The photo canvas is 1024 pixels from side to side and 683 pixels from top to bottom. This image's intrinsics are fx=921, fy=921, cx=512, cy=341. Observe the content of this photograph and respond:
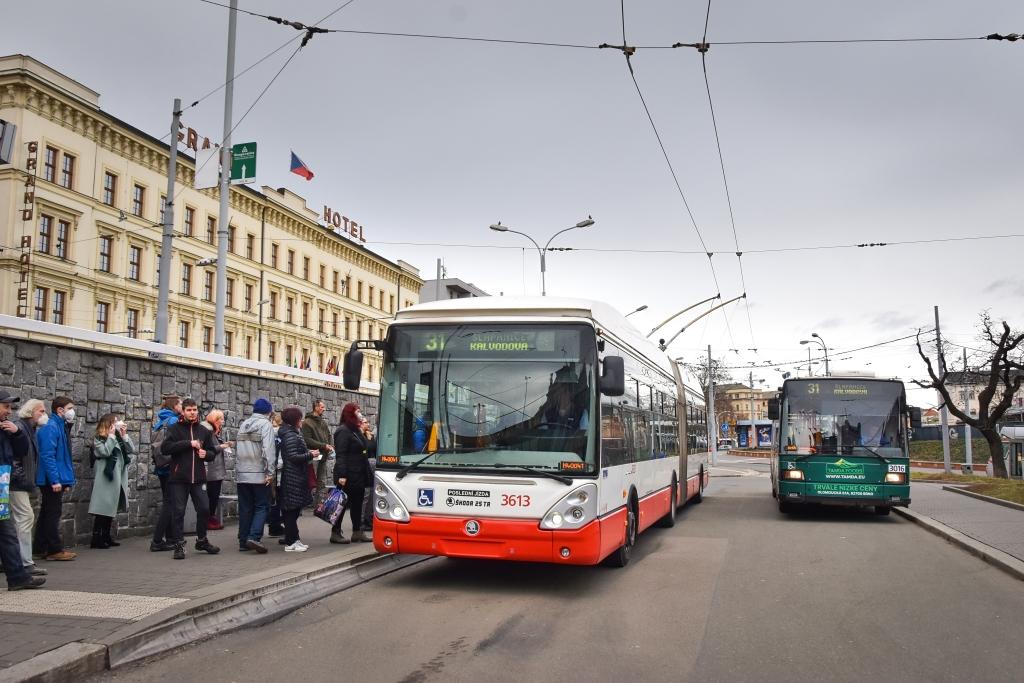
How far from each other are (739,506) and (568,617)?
44.8 ft

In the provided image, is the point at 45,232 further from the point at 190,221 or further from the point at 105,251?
the point at 190,221

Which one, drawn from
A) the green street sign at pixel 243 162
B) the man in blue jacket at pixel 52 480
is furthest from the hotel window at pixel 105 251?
the man in blue jacket at pixel 52 480

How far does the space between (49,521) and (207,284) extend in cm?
4728

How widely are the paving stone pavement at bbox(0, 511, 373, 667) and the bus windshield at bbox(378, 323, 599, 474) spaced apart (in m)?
1.87

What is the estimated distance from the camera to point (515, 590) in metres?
8.88

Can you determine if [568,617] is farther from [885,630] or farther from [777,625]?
[885,630]

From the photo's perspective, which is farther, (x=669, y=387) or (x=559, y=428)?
(x=669, y=387)

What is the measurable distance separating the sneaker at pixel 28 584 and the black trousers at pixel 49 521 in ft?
5.77

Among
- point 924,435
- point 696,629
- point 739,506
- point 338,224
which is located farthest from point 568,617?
point 924,435

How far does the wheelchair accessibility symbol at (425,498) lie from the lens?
872 centimetres

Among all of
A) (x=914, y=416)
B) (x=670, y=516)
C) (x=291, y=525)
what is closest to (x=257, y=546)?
(x=291, y=525)

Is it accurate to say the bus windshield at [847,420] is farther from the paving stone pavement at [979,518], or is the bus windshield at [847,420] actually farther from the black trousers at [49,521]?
the black trousers at [49,521]

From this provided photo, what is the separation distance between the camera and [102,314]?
45219 millimetres

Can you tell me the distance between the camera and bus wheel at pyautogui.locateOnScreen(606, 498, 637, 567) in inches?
400
